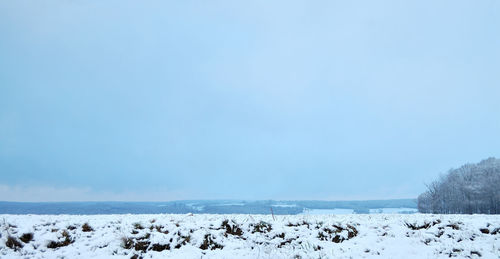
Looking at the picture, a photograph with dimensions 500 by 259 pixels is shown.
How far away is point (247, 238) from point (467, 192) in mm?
49690

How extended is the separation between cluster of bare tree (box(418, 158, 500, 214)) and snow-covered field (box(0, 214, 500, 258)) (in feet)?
138

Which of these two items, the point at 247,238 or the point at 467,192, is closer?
the point at 247,238

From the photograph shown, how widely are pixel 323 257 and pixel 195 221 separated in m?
5.29

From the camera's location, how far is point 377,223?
12008mm

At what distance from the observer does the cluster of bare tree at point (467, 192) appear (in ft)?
147

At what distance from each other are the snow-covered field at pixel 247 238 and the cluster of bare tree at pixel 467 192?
42.1 meters

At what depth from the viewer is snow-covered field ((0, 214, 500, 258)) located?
9547 millimetres

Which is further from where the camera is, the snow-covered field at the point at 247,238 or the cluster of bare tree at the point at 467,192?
the cluster of bare tree at the point at 467,192

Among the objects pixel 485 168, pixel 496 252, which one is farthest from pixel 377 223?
pixel 485 168

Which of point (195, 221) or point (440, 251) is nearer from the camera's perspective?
point (440, 251)

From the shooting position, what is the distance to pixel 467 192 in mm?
46406

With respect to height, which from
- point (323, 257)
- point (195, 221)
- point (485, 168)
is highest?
point (485, 168)

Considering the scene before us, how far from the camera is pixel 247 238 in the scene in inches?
432

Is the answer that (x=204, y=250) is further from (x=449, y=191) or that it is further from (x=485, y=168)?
(x=485, y=168)
